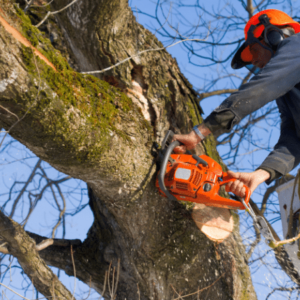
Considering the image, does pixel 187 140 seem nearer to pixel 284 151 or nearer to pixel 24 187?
pixel 284 151

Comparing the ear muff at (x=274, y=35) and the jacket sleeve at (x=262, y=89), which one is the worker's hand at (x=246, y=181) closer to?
the jacket sleeve at (x=262, y=89)

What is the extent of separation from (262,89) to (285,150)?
56 centimetres

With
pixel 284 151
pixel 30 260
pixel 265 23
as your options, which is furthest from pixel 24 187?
pixel 265 23

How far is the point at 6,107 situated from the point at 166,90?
1.19 m

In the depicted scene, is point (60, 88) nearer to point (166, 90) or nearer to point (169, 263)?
point (166, 90)

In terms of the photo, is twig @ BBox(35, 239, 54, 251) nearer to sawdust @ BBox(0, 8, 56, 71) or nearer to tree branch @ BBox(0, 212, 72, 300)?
tree branch @ BBox(0, 212, 72, 300)

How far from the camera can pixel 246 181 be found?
1.81 meters

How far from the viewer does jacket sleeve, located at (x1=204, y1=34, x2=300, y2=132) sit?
1708 millimetres

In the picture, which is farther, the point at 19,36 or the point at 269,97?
the point at 269,97

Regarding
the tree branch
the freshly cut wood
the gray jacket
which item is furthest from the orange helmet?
the tree branch

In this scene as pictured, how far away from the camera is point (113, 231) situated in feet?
7.69

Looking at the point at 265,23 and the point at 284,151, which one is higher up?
the point at 265,23

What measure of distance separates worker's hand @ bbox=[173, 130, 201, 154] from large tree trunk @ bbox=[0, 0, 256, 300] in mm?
170

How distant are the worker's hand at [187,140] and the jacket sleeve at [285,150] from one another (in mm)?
439
